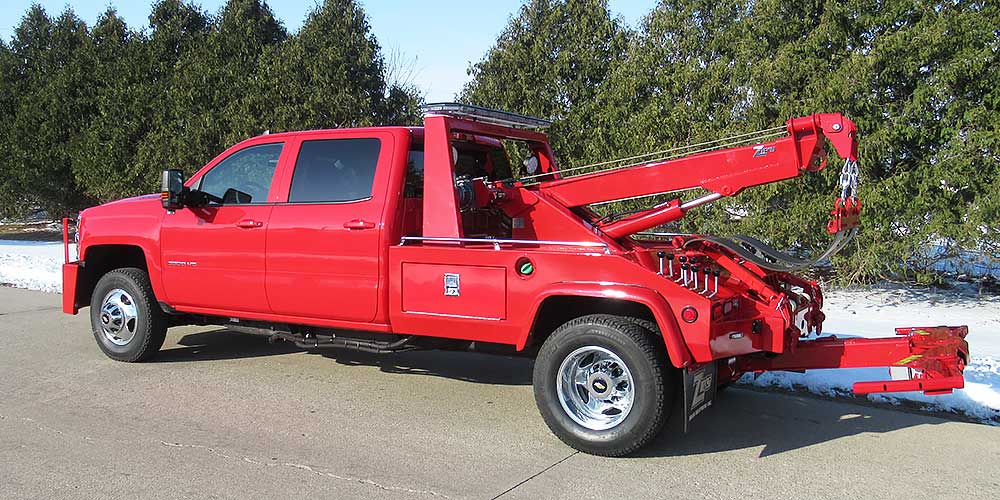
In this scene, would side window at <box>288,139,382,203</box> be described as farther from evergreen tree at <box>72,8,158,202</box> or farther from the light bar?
evergreen tree at <box>72,8,158,202</box>

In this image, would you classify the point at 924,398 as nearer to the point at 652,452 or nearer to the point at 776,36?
the point at 652,452

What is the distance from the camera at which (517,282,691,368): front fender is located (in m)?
4.61

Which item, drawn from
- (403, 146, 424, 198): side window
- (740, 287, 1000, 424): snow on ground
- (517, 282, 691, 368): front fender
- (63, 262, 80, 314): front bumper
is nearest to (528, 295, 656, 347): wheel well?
(517, 282, 691, 368): front fender

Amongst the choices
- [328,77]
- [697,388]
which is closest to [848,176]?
[697,388]

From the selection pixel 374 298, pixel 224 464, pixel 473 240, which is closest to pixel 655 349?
pixel 473 240

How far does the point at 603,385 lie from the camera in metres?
4.97

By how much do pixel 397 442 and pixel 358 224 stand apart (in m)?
1.64

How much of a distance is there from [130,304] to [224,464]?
324 centimetres

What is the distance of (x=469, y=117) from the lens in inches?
240

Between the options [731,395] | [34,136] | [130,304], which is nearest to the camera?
[731,395]

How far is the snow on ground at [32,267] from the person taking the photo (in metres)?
12.9

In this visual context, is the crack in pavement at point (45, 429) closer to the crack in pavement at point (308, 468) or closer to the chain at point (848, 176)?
the crack in pavement at point (308, 468)

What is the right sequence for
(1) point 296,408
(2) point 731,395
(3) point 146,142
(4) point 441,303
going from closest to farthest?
(4) point 441,303 < (1) point 296,408 < (2) point 731,395 < (3) point 146,142

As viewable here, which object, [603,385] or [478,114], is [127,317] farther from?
[603,385]
